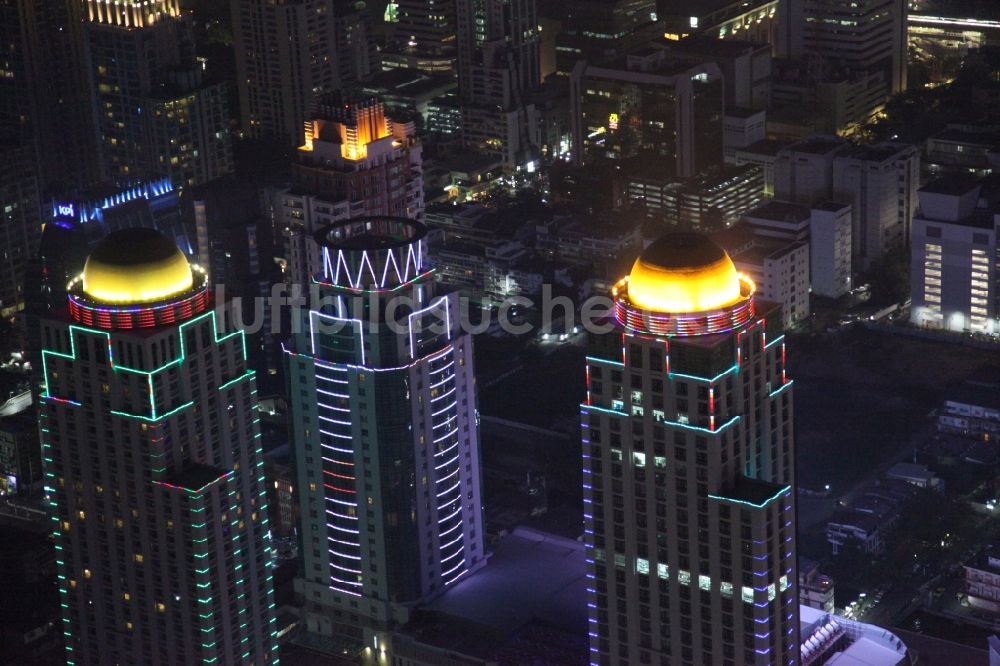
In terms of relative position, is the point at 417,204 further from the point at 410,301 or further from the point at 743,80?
the point at 743,80

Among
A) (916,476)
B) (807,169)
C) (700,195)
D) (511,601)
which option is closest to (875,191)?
(807,169)

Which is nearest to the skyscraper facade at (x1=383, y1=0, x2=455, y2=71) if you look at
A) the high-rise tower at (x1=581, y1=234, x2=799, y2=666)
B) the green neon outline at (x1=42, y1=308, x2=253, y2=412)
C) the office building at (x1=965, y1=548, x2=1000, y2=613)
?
the office building at (x1=965, y1=548, x2=1000, y2=613)

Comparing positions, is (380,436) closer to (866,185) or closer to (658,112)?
(866,185)

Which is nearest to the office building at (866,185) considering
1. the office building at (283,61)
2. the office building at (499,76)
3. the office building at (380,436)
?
the office building at (499,76)

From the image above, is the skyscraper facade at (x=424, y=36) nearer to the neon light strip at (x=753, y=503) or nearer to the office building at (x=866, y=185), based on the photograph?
the office building at (x=866, y=185)

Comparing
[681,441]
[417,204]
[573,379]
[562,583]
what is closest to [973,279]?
[573,379]

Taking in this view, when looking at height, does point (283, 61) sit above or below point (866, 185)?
above
